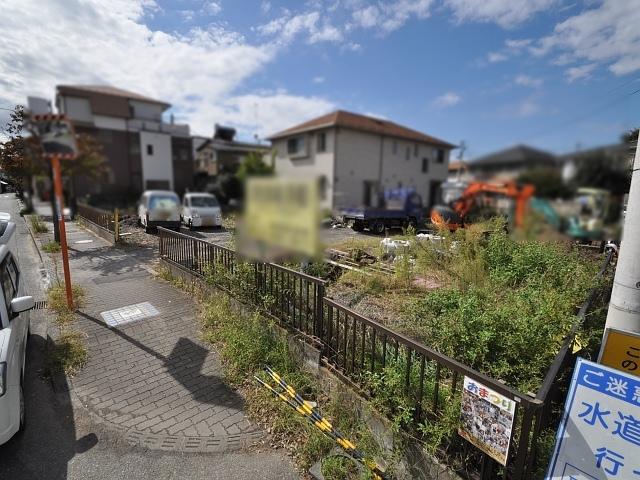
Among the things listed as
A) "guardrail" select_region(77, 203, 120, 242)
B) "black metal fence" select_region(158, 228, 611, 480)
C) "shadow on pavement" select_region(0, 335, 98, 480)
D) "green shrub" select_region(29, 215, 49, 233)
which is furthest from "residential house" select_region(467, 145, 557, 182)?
"green shrub" select_region(29, 215, 49, 233)

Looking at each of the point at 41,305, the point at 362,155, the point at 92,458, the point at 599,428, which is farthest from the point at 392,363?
the point at 41,305

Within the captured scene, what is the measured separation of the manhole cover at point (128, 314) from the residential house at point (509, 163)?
20.1 ft

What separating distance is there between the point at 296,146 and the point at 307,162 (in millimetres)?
158


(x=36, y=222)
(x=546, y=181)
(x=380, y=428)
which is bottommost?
(x=380, y=428)

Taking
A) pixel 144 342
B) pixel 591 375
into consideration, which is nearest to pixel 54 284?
pixel 144 342

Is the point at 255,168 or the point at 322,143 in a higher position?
the point at 322,143

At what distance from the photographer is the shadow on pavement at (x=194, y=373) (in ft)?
12.6

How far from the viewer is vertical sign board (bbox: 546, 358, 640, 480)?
1.91 m

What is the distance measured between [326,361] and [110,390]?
2.69 meters

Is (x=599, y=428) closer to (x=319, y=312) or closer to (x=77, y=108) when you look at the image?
(x=319, y=312)

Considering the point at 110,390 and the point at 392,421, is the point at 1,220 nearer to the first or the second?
the point at 110,390

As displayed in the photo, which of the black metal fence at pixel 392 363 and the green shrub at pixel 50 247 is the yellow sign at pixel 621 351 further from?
the green shrub at pixel 50 247

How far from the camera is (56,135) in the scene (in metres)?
1.84

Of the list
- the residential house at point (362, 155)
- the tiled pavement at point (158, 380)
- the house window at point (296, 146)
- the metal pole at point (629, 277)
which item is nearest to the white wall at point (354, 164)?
the residential house at point (362, 155)
